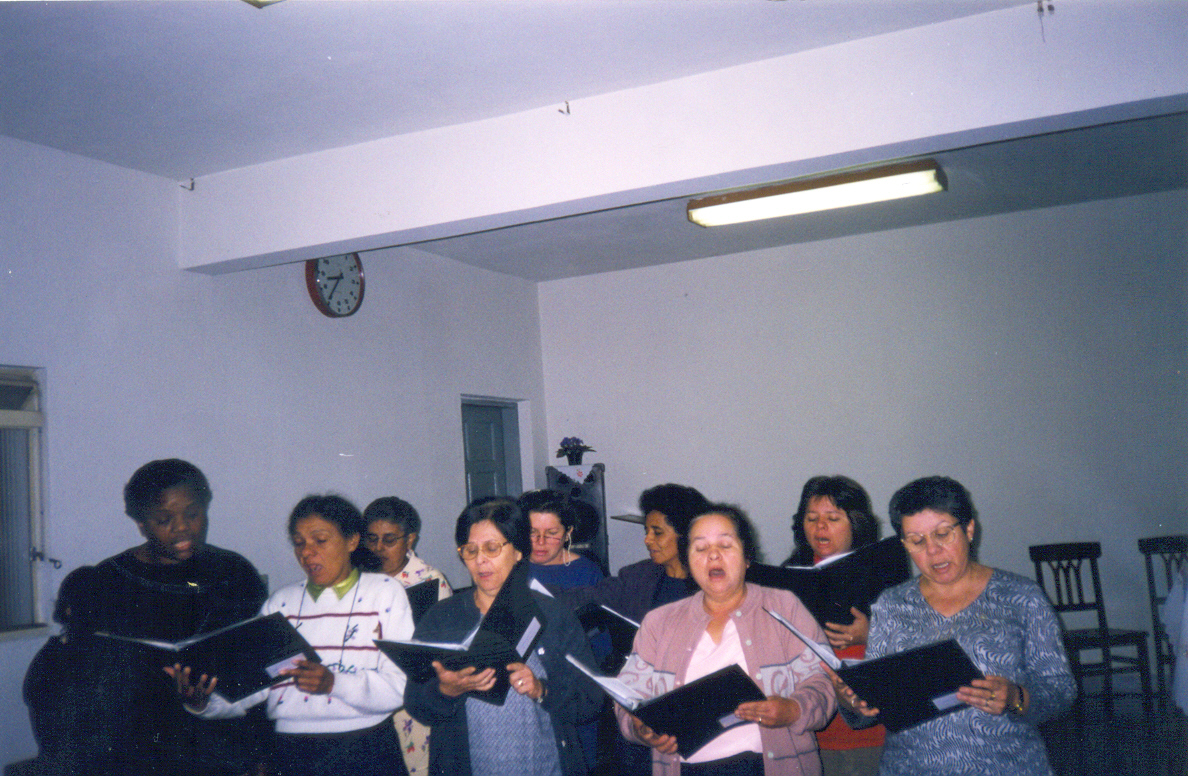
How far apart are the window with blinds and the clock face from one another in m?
1.76

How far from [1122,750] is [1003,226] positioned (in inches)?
138

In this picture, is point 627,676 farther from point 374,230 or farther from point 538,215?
point 374,230

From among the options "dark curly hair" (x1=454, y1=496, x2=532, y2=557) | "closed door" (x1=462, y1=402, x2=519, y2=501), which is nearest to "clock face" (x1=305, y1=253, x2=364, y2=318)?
"closed door" (x1=462, y1=402, x2=519, y2=501)

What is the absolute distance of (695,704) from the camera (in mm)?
2023

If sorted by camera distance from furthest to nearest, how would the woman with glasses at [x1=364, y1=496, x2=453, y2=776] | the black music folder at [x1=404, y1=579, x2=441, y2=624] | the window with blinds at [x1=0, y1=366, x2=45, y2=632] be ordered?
the woman with glasses at [x1=364, y1=496, x2=453, y2=776] < the window with blinds at [x1=0, y1=366, x2=45, y2=632] < the black music folder at [x1=404, y1=579, x2=441, y2=624]

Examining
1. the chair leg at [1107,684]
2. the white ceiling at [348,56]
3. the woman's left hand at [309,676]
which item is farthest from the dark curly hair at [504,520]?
the chair leg at [1107,684]

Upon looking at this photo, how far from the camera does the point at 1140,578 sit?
5977mm

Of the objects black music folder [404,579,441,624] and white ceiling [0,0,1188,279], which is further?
black music folder [404,579,441,624]

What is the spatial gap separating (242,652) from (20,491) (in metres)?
2.00

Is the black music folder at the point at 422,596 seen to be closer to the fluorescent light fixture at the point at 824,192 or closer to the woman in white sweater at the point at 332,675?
the woman in white sweater at the point at 332,675

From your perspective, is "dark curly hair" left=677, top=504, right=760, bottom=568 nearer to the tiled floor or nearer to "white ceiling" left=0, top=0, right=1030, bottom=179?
"white ceiling" left=0, top=0, right=1030, bottom=179

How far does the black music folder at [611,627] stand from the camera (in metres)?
2.91

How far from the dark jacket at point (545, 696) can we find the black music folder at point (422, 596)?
76 centimetres

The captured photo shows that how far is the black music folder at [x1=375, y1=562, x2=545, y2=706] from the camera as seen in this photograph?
2.17 m
